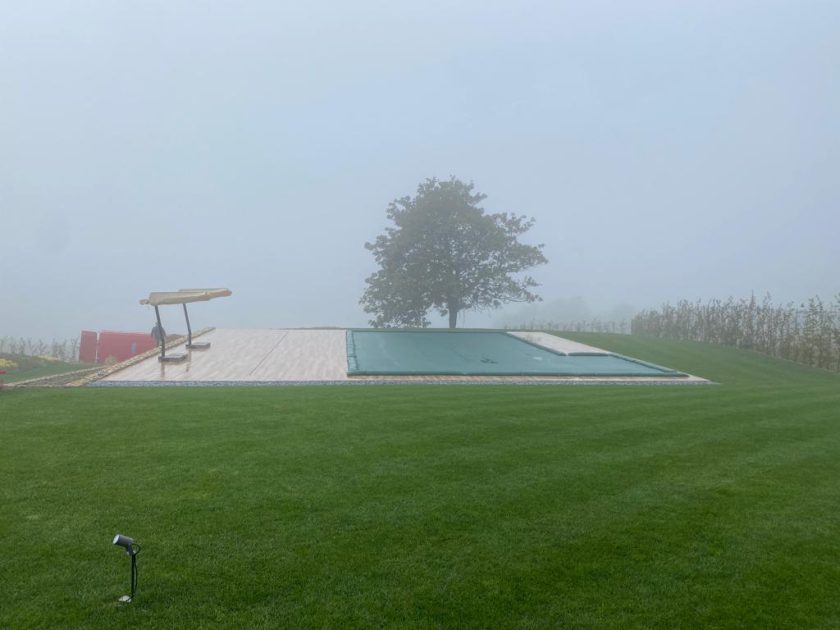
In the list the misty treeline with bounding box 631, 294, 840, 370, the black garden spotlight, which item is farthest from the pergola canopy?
the misty treeline with bounding box 631, 294, 840, 370

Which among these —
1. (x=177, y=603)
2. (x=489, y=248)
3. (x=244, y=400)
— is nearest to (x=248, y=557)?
(x=177, y=603)

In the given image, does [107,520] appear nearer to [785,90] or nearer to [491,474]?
[491,474]

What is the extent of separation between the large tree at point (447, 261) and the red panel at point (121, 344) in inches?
344

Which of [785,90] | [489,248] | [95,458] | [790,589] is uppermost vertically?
[785,90]

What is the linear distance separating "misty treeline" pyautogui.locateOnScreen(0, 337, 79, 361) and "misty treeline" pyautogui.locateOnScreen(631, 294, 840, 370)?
18508 mm

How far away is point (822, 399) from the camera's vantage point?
25.7 feet

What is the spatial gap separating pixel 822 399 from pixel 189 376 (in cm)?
973

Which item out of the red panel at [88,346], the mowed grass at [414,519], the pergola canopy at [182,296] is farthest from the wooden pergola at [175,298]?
the mowed grass at [414,519]

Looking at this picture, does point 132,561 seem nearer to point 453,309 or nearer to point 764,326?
point 764,326

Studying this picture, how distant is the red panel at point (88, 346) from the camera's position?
15.8m

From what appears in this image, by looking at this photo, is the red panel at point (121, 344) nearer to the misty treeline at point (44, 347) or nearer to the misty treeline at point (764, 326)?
the misty treeline at point (44, 347)

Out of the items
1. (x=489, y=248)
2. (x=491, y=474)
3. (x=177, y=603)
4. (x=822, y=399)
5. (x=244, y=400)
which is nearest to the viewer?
(x=177, y=603)

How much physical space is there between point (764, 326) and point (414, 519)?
15.4 metres

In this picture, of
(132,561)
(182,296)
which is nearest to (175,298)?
(182,296)
